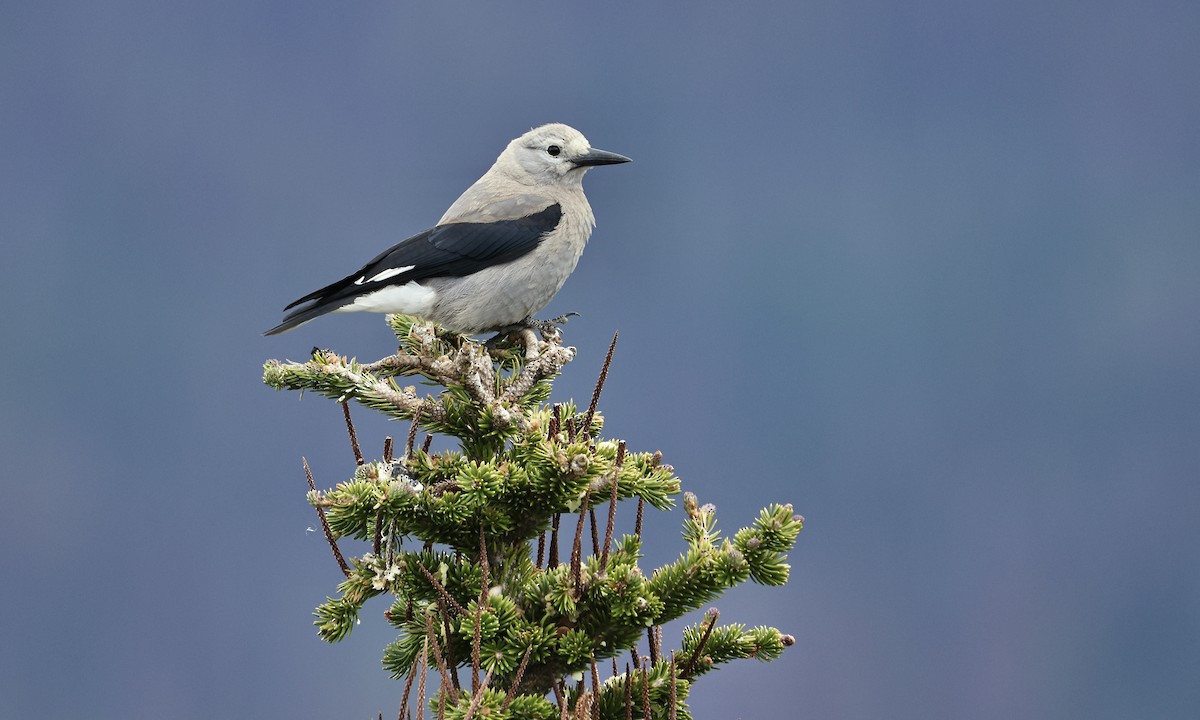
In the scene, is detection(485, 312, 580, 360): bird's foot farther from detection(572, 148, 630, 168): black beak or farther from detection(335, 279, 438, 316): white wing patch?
detection(572, 148, 630, 168): black beak

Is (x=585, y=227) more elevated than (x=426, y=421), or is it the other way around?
(x=585, y=227)

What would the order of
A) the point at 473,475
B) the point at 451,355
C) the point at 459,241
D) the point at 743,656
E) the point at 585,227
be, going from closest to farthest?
the point at 473,475 < the point at 743,656 < the point at 451,355 < the point at 459,241 < the point at 585,227

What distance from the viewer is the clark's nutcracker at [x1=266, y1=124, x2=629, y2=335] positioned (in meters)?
4.82

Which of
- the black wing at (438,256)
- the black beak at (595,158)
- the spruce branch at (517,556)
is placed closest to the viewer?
the spruce branch at (517,556)

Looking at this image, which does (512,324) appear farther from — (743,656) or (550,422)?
(743,656)

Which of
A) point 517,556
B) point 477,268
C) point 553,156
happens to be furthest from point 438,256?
point 517,556

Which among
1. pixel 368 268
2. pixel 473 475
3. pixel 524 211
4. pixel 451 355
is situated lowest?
pixel 473 475

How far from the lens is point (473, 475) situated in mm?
3584

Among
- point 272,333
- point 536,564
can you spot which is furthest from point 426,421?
point 272,333

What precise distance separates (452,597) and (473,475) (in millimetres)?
433

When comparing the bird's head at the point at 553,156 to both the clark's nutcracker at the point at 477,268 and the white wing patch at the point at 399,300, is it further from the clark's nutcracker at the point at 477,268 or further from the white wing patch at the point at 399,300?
the white wing patch at the point at 399,300

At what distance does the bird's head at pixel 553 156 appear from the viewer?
18.2 feet

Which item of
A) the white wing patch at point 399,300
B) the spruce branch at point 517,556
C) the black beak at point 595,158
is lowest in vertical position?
the spruce branch at point 517,556

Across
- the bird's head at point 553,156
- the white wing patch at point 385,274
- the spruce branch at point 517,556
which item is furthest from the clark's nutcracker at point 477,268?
the spruce branch at point 517,556
